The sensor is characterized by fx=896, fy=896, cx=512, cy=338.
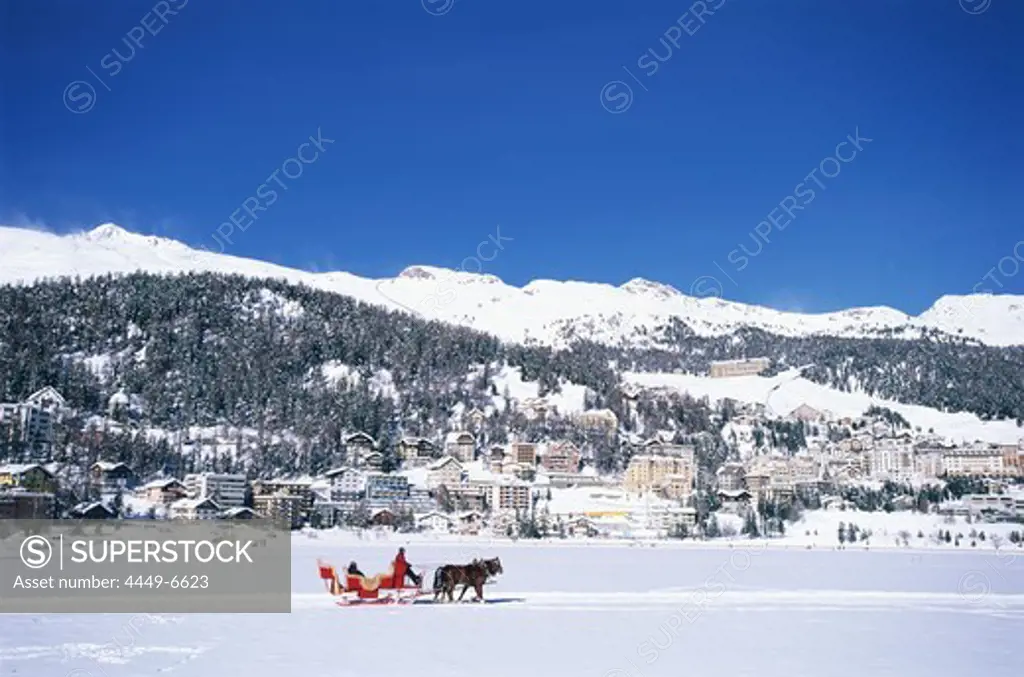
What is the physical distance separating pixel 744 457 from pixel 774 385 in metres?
→ 73.5

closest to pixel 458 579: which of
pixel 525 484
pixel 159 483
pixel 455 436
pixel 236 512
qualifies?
pixel 236 512

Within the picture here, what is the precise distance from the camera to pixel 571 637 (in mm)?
13289

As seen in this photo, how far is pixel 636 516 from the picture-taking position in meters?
72.6

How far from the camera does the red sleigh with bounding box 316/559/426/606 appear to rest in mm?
17094

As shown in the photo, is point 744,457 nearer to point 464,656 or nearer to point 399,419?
point 399,419

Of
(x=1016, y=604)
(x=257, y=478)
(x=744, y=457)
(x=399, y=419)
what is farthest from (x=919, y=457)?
(x=1016, y=604)

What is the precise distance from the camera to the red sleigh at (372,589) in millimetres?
17094

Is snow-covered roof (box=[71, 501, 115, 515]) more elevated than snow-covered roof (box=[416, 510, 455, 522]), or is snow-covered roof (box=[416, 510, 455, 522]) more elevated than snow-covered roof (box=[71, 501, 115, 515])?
snow-covered roof (box=[71, 501, 115, 515])

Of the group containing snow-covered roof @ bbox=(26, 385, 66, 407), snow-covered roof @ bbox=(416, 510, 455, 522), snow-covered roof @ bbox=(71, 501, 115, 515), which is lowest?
snow-covered roof @ bbox=(416, 510, 455, 522)

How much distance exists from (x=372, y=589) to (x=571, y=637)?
5306mm

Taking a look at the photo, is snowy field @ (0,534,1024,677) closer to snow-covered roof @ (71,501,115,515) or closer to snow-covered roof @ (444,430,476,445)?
snow-covered roof @ (71,501,115,515)

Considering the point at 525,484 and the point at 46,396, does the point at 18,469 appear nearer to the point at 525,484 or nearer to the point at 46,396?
the point at 46,396

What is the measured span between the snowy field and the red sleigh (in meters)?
0.47

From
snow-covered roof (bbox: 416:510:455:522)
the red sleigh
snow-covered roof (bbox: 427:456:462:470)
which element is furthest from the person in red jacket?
snow-covered roof (bbox: 427:456:462:470)
